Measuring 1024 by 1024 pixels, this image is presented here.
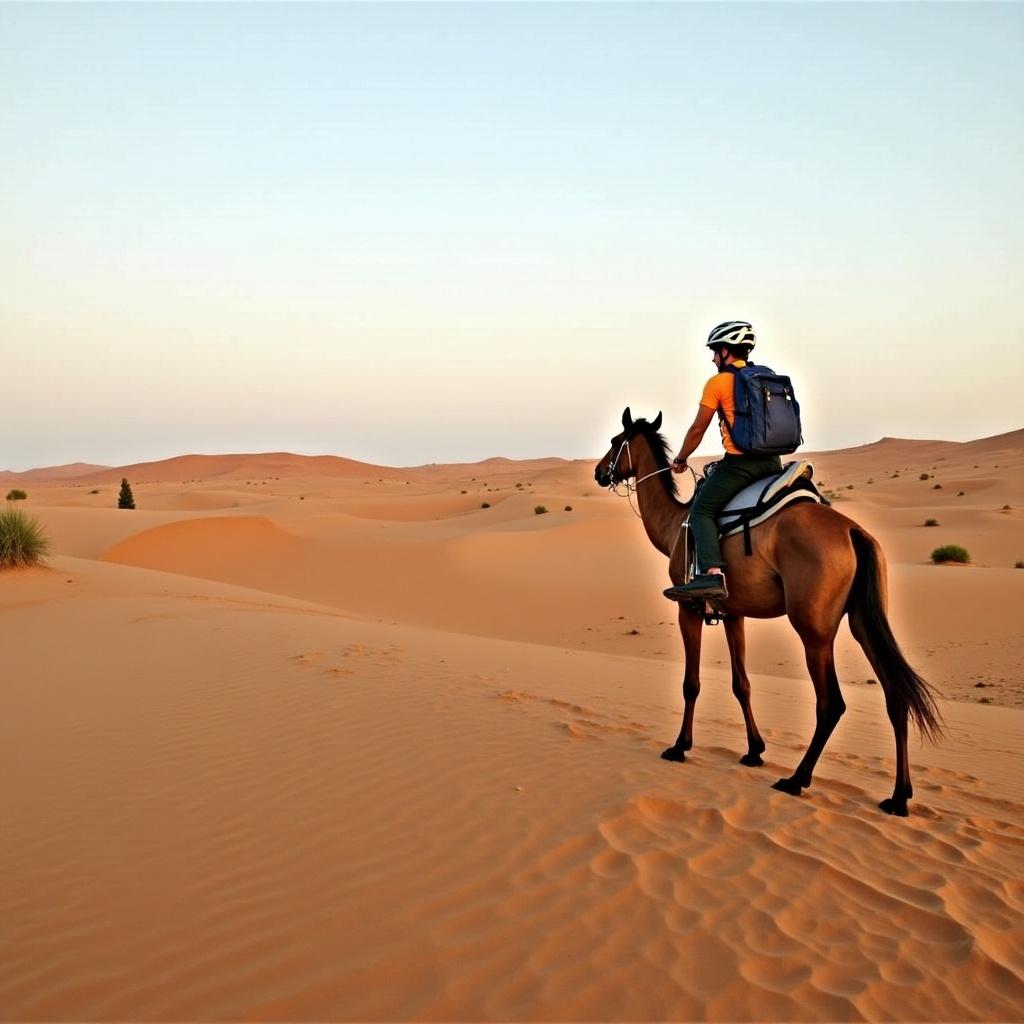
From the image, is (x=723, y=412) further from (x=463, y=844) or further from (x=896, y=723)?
(x=463, y=844)

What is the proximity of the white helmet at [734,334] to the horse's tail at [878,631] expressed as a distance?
183 centimetres

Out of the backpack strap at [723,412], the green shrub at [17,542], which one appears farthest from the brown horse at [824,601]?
the green shrub at [17,542]

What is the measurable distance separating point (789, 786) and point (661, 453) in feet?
10.7

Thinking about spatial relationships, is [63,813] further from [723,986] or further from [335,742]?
[723,986]

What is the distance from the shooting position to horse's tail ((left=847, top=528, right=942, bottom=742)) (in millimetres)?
5789

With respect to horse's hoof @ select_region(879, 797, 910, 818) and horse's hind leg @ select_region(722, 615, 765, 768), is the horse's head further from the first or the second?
horse's hoof @ select_region(879, 797, 910, 818)

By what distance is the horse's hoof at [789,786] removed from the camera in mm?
5887

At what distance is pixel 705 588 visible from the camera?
6523 mm

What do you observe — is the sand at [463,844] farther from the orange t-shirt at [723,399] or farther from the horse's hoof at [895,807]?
the orange t-shirt at [723,399]

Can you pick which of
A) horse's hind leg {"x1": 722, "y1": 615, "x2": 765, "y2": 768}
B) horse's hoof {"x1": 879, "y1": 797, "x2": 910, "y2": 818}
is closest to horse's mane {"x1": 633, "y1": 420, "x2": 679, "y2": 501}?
horse's hind leg {"x1": 722, "y1": 615, "x2": 765, "y2": 768}

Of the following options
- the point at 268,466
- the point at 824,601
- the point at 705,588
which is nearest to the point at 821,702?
the point at 824,601

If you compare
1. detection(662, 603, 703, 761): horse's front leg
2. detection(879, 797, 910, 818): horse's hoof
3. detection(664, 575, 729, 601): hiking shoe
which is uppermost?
detection(664, 575, 729, 601): hiking shoe

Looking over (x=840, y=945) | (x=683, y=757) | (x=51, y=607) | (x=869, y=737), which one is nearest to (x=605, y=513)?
(x=51, y=607)

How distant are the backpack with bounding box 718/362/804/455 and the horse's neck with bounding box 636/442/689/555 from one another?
3.81 ft
